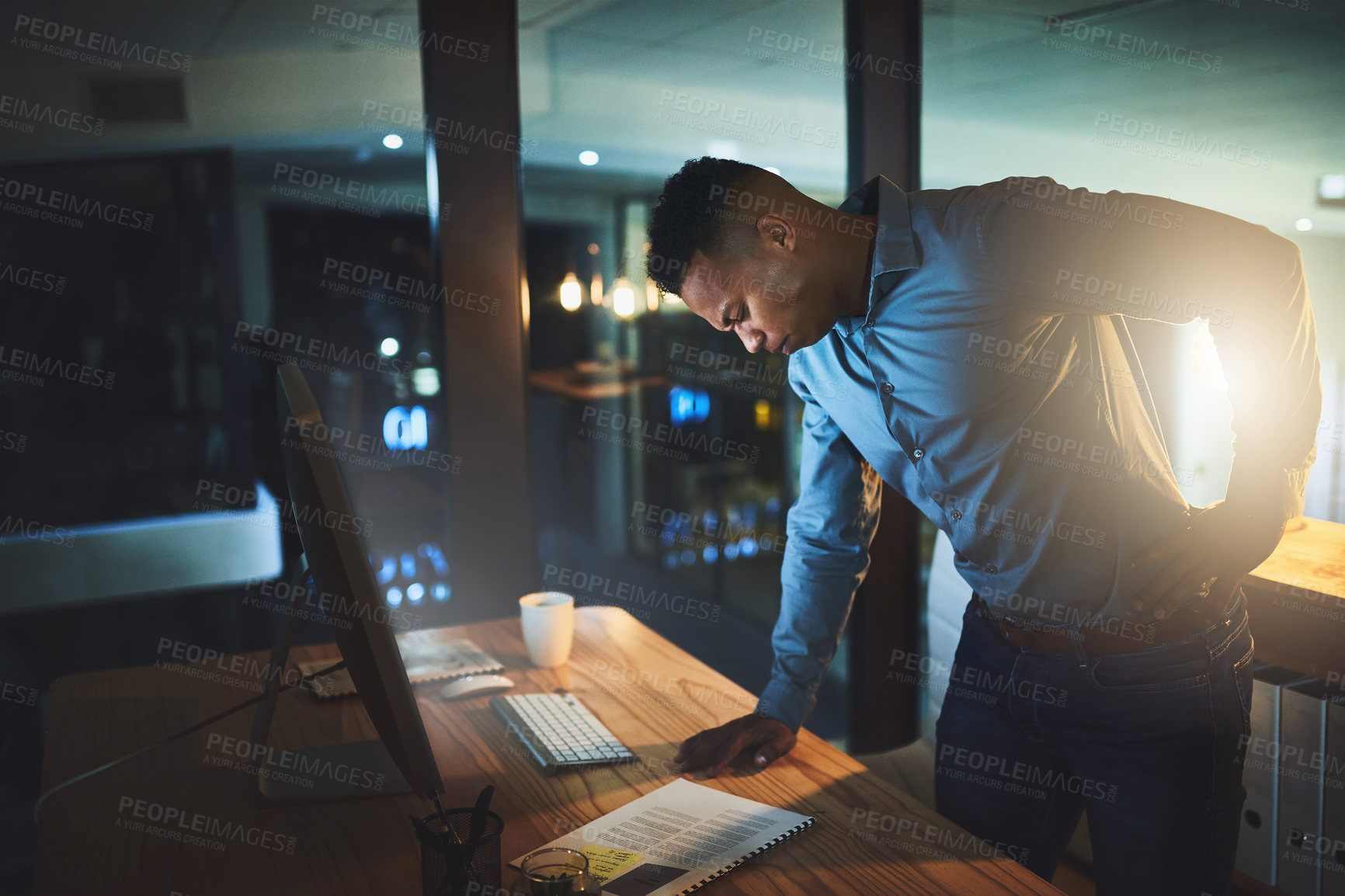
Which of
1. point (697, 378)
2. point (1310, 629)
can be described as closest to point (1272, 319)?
point (1310, 629)

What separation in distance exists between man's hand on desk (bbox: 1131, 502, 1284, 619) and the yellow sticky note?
0.76 metres

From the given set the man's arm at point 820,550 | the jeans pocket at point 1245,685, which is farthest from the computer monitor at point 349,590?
the jeans pocket at point 1245,685

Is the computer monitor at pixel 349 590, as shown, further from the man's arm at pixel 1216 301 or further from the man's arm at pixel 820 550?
the man's arm at pixel 1216 301

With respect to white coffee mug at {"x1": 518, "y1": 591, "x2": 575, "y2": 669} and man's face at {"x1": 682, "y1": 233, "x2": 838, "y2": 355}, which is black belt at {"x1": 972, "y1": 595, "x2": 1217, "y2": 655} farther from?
white coffee mug at {"x1": 518, "y1": 591, "x2": 575, "y2": 669}

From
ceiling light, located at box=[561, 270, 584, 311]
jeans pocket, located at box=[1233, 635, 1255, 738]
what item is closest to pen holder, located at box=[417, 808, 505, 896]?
jeans pocket, located at box=[1233, 635, 1255, 738]

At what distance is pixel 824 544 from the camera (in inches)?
63.0

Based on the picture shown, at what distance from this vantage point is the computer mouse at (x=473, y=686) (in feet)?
5.22

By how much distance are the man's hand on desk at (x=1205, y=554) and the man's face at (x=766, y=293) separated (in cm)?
58

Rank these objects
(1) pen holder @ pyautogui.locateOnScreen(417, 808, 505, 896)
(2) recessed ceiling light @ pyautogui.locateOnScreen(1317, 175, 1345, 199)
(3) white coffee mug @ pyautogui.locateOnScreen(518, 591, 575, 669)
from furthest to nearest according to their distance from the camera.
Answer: (2) recessed ceiling light @ pyautogui.locateOnScreen(1317, 175, 1345, 199) < (3) white coffee mug @ pyautogui.locateOnScreen(518, 591, 575, 669) < (1) pen holder @ pyautogui.locateOnScreen(417, 808, 505, 896)

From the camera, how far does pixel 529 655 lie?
1.74 meters

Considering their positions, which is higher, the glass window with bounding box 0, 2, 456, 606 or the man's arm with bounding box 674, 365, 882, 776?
the glass window with bounding box 0, 2, 456, 606

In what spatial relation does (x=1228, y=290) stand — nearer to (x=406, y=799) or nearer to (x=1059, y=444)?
(x=1059, y=444)

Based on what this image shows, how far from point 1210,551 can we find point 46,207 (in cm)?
286

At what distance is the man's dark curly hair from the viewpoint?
4.41ft
